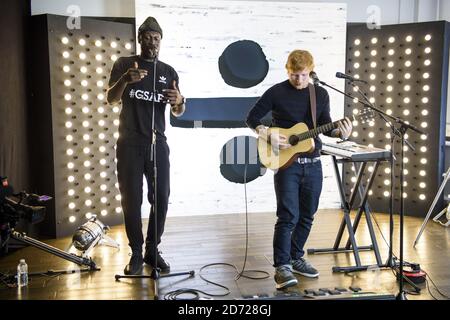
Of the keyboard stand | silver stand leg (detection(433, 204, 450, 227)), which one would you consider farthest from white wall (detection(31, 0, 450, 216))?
the keyboard stand

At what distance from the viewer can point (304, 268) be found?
358 cm

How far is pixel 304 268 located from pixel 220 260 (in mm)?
716

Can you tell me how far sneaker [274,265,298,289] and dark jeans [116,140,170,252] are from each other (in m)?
0.88

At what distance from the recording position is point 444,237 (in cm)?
462

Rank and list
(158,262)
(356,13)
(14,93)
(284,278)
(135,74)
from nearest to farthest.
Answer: (135,74) → (284,278) → (158,262) → (14,93) → (356,13)

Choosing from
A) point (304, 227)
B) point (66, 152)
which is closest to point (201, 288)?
point (304, 227)

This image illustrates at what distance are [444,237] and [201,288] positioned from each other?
2534 millimetres

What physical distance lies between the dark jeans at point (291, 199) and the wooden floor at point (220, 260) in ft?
0.90

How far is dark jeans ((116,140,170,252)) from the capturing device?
11.3 ft

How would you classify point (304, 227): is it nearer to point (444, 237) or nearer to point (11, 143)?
point (444, 237)

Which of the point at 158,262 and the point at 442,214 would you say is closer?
the point at 158,262

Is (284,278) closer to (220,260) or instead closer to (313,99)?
(220,260)

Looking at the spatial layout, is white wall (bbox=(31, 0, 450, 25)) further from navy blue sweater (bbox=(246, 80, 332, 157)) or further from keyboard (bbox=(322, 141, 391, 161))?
keyboard (bbox=(322, 141, 391, 161))

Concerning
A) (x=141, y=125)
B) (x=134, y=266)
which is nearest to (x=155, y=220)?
(x=134, y=266)
